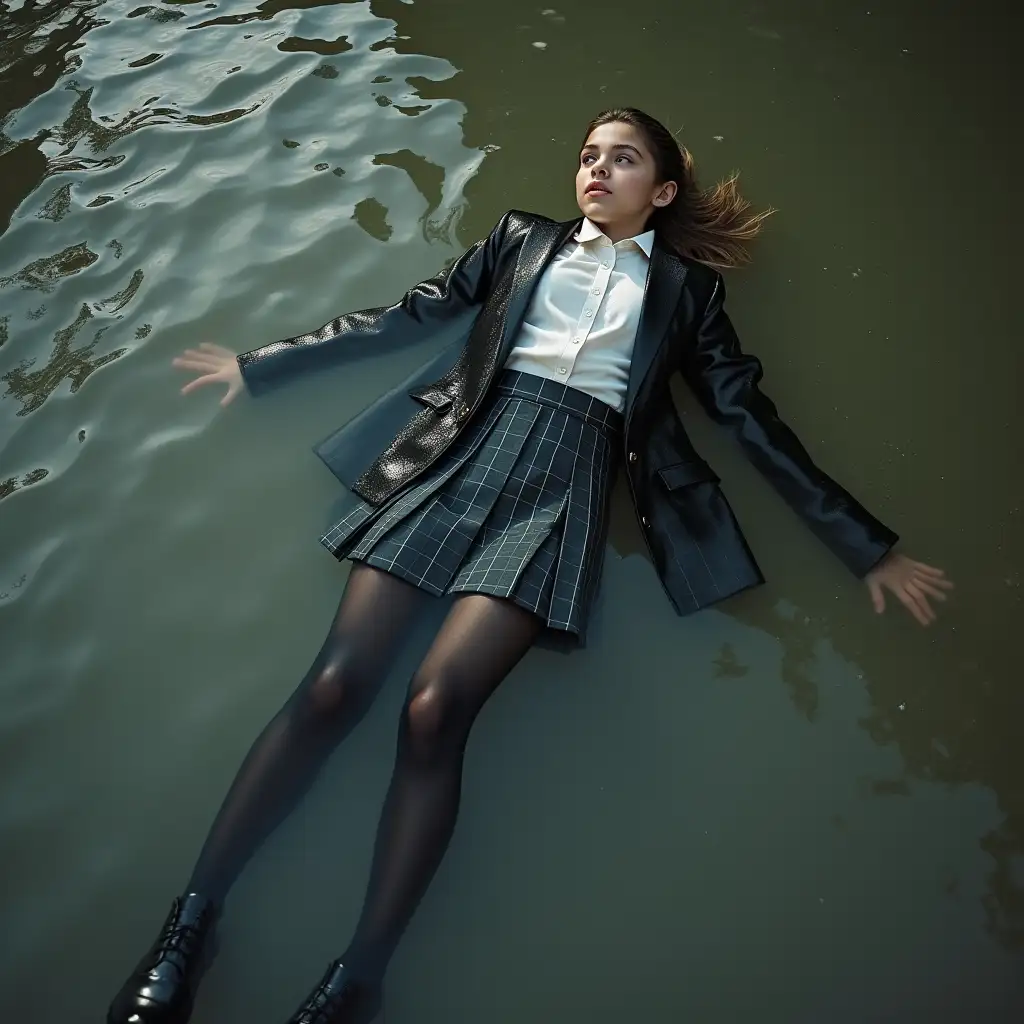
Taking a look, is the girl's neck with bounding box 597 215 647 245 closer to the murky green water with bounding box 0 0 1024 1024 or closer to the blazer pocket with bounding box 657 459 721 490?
the murky green water with bounding box 0 0 1024 1024

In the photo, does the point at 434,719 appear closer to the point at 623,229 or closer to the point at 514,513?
the point at 514,513

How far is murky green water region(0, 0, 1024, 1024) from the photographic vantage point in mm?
2184

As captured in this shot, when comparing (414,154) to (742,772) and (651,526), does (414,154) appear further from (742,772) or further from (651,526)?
(742,772)

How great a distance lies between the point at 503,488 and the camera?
8.04 feet

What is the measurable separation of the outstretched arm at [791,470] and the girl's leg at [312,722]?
3.45ft

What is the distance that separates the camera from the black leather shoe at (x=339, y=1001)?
1.93 metres

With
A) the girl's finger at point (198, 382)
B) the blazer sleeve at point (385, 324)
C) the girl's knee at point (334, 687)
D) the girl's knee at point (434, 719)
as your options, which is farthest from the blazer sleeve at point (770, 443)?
the girl's finger at point (198, 382)

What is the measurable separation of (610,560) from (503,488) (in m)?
0.45

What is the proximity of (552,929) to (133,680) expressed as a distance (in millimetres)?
1222

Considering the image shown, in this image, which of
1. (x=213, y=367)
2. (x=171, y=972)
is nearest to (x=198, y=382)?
(x=213, y=367)

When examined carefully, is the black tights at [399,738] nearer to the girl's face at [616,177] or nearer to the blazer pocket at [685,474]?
the blazer pocket at [685,474]

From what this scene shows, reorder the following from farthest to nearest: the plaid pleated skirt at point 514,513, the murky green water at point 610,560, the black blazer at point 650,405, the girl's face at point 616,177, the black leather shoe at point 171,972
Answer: the girl's face at point 616,177
the black blazer at point 650,405
the plaid pleated skirt at point 514,513
the murky green water at point 610,560
the black leather shoe at point 171,972

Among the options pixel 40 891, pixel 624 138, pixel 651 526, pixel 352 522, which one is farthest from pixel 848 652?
pixel 40 891

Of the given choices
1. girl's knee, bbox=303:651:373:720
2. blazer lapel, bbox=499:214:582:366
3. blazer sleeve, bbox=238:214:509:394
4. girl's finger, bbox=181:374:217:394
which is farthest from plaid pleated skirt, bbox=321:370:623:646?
girl's finger, bbox=181:374:217:394
